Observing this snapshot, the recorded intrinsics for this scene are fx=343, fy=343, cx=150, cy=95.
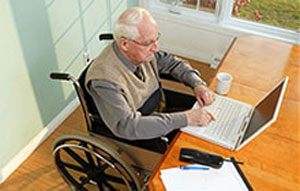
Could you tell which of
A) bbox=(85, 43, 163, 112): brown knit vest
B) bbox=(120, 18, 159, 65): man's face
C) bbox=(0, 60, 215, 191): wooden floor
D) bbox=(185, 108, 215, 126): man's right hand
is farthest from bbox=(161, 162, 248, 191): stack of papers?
bbox=(0, 60, 215, 191): wooden floor

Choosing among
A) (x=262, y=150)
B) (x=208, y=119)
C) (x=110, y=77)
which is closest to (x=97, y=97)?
(x=110, y=77)

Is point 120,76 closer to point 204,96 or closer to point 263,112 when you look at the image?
point 204,96

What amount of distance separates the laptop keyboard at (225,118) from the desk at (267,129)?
0.22 ft

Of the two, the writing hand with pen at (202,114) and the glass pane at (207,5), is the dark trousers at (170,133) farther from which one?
the glass pane at (207,5)

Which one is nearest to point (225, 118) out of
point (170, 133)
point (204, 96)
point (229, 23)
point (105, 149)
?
point (204, 96)

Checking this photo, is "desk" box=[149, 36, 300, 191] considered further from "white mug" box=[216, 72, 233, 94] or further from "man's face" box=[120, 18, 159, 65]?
"man's face" box=[120, 18, 159, 65]

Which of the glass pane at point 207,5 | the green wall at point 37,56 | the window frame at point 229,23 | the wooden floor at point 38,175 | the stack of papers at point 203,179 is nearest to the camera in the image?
the stack of papers at point 203,179

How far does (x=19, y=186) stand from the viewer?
2268 mm

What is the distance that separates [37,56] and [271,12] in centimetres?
208

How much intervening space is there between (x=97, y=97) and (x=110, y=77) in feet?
0.40

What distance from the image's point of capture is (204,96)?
180 cm

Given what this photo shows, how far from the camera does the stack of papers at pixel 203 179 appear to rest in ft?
4.51

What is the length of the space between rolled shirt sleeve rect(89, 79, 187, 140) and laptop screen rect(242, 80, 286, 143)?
31cm

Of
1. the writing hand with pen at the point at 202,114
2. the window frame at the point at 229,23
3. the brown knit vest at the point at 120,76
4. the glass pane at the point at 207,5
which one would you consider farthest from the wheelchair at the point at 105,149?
the glass pane at the point at 207,5
